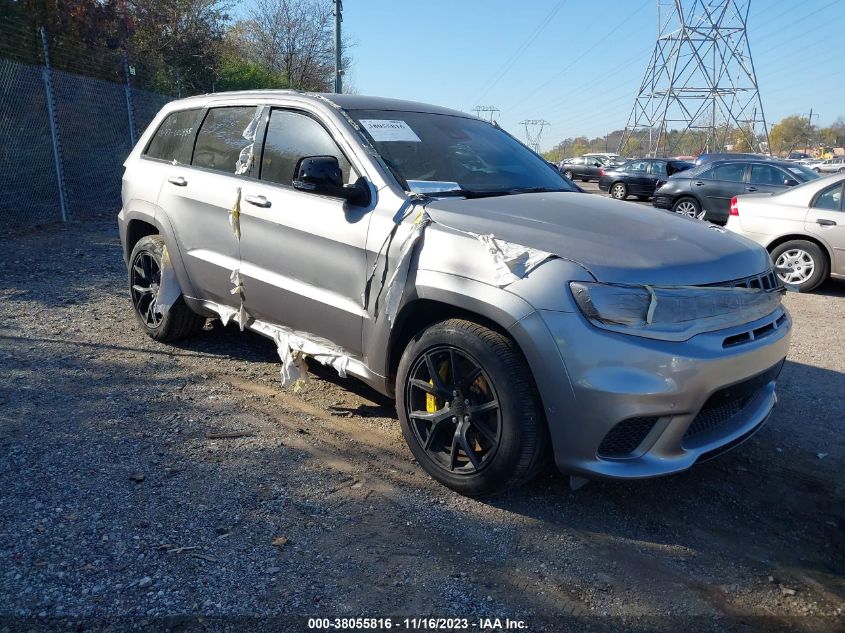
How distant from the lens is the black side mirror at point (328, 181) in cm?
347

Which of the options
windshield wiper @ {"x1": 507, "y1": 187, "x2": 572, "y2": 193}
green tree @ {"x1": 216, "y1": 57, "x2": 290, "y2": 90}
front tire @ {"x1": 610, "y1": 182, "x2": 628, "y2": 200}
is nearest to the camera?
windshield wiper @ {"x1": 507, "y1": 187, "x2": 572, "y2": 193}

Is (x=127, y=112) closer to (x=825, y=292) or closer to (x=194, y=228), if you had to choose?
(x=194, y=228)

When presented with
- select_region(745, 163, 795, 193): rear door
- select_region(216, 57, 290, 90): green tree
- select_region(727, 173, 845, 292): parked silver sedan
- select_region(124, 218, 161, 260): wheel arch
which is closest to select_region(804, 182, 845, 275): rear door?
select_region(727, 173, 845, 292): parked silver sedan

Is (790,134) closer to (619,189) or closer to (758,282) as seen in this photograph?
(619,189)

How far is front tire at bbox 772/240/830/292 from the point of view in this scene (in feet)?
26.5

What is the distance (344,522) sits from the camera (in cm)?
305

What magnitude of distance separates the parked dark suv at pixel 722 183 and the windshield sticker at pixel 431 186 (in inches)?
432

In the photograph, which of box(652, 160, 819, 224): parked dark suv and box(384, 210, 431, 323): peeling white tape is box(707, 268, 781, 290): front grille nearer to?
box(384, 210, 431, 323): peeling white tape

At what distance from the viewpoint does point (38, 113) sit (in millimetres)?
10594

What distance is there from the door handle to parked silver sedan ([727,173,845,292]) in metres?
6.44

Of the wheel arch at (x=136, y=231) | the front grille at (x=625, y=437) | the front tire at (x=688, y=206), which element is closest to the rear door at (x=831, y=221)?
the front tire at (x=688, y=206)

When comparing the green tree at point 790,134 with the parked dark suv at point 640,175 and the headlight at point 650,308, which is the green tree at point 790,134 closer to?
the parked dark suv at point 640,175

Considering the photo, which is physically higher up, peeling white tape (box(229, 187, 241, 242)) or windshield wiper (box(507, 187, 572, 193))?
windshield wiper (box(507, 187, 572, 193))

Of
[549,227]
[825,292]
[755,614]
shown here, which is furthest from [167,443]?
[825,292]
